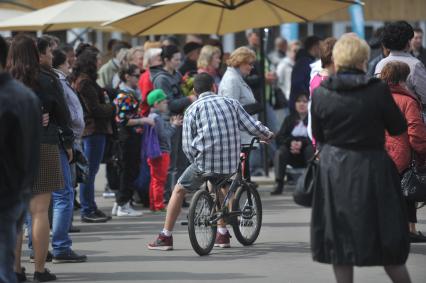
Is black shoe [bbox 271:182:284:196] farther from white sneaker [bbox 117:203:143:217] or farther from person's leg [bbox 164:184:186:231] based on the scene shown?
person's leg [bbox 164:184:186:231]

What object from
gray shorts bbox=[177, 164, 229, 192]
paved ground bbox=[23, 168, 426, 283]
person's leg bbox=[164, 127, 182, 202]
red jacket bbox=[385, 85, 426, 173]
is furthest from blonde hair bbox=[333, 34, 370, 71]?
person's leg bbox=[164, 127, 182, 202]

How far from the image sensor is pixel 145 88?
14.3 metres

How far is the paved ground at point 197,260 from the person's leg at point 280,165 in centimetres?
292

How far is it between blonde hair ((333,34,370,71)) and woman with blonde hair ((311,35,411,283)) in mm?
103

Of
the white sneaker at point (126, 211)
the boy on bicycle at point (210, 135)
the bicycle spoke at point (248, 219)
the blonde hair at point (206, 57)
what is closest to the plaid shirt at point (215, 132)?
the boy on bicycle at point (210, 135)

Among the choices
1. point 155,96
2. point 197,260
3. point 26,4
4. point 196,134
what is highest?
point 26,4

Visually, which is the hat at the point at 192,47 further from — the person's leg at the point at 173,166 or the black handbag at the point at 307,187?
the black handbag at the point at 307,187

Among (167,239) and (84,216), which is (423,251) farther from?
(84,216)

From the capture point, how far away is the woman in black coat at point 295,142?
53.5ft

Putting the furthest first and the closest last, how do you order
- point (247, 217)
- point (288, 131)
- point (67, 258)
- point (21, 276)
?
point (288, 131) → point (247, 217) → point (67, 258) → point (21, 276)

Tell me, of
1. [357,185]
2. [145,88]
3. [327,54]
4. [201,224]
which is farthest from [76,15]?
[357,185]

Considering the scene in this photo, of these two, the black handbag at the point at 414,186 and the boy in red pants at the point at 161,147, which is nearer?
the black handbag at the point at 414,186

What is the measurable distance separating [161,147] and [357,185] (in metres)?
6.99

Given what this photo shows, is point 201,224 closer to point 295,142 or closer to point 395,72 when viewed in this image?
point 395,72
